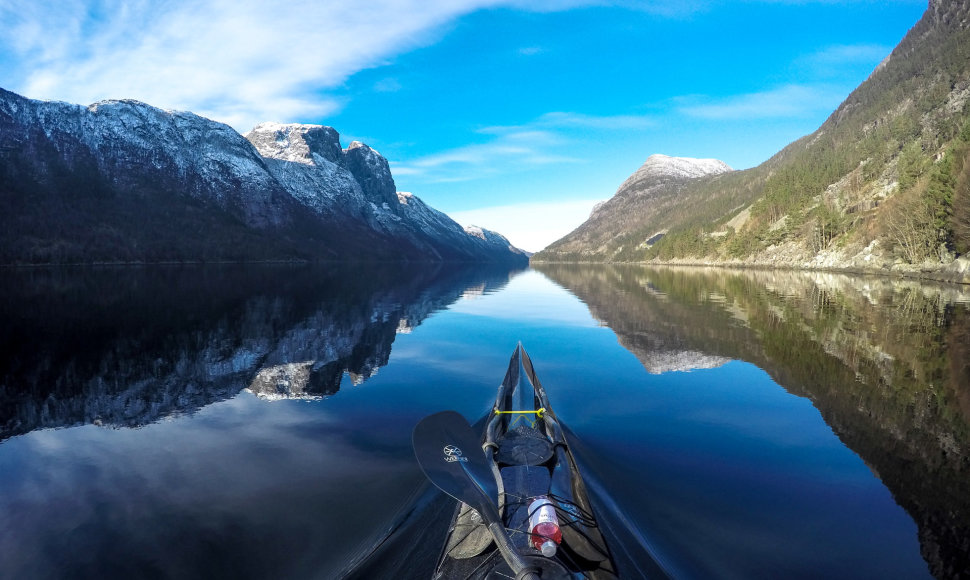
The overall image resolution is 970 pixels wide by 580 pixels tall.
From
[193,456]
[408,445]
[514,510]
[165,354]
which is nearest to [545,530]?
[514,510]

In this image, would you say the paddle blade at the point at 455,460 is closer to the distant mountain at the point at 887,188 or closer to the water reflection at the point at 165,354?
the water reflection at the point at 165,354

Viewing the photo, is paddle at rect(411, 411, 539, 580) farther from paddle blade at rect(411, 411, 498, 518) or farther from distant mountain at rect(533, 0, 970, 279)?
distant mountain at rect(533, 0, 970, 279)

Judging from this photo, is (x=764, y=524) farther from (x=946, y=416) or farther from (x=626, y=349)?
(x=626, y=349)

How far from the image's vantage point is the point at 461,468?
21.0 ft

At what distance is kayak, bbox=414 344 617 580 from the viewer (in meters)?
4.79

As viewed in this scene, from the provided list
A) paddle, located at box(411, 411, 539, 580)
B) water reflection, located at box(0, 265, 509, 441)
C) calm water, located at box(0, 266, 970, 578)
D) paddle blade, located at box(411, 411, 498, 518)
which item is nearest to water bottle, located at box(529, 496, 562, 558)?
paddle, located at box(411, 411, 539, 580)

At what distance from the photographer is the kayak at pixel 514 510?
4785 millimetres

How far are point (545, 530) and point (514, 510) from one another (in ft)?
2.55

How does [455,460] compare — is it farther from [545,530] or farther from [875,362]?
[875,362]

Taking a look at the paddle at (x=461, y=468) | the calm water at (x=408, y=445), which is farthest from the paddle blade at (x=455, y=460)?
the calm water at (x=408, y=445)

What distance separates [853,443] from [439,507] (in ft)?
35.0

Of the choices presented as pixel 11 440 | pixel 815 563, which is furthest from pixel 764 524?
pixel 11 440

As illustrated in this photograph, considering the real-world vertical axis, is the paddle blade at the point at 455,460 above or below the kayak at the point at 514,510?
above

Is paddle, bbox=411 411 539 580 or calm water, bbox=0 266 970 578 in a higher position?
paddle, bbox=411 411 539 580
